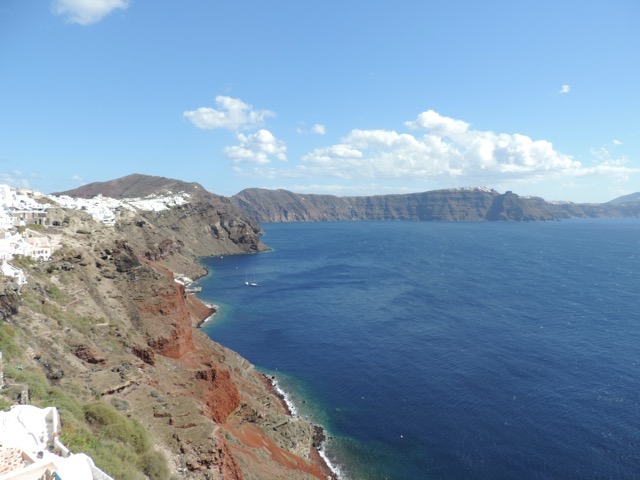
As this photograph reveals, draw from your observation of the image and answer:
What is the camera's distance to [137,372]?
4134 centimetres

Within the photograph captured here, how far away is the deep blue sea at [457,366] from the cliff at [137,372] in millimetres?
10095

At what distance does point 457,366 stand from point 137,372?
179 feet

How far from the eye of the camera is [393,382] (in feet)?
222

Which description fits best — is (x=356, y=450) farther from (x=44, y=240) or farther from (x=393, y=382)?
(x=44, y=240)

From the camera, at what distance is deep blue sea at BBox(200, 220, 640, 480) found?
50000 mm

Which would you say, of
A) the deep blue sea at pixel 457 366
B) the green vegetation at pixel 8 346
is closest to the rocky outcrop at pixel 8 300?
the green vegetation at pixel 8 346

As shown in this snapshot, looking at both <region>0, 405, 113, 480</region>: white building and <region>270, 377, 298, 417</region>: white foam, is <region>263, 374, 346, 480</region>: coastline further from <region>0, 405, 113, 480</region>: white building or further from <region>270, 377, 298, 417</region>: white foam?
<region>0, 405, 113, 480</region>: white building

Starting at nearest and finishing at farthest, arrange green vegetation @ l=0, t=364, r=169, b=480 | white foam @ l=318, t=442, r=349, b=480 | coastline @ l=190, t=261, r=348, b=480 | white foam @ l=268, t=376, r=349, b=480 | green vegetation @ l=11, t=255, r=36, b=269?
green vegetation @ l=0, t=364, r=169, b=480 → white foam @ l=318, t=442, r=349, b=480 → white foam @ l=268, t=376, r=349, b=480 → coastline @ l=190, t=261, r=348, b=480 → green vegetation @ l=11, t=255, r=36, b=269

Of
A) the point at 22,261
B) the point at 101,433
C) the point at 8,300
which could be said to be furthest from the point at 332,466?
the point at 22,261

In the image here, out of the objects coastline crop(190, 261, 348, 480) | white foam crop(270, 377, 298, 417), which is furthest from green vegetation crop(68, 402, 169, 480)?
white foam crop(270, 377, 298, 417)

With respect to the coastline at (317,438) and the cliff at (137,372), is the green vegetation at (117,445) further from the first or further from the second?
the coastline at (317,438)

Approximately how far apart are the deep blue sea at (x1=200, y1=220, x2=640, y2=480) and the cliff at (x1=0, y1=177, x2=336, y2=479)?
1010 cm

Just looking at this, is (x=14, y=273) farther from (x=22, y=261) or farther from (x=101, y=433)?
(x=101, y=433)

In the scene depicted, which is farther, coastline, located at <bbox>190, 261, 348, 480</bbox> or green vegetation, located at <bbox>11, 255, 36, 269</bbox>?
green vegetation, located at <bbox>11, 255, 36, 269</bbox>
